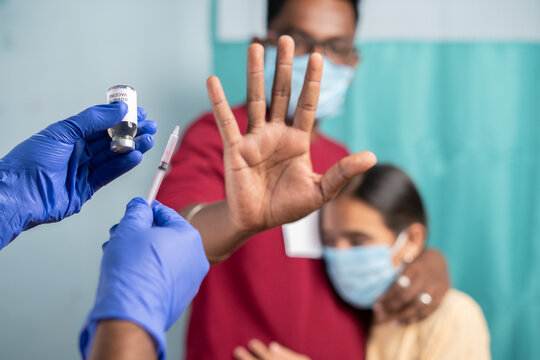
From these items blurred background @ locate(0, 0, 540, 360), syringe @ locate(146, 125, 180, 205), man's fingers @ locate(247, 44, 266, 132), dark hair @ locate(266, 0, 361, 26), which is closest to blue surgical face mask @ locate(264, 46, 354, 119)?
dark hair @ locate(266, 0, 361, 26)

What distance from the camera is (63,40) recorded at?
1.60 metres

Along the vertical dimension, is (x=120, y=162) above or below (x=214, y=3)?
below

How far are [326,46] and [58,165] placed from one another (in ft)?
3.07

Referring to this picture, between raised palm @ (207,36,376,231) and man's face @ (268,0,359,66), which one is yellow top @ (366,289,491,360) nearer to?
raised palm @ (207,36,376,231)

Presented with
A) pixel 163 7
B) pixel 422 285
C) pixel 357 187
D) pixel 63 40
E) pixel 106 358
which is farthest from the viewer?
pixel 163 7

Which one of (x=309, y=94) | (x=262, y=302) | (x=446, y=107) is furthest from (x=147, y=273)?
(x=446, y=107)

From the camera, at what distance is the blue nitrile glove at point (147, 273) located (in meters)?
0.59

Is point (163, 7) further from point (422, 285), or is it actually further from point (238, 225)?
point (422, 285)

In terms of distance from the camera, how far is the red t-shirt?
1308mm

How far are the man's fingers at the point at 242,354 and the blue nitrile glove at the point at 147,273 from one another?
60 centimetres

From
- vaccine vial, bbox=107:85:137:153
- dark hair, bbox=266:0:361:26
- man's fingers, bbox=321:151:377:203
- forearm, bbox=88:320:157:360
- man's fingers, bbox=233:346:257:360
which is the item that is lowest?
man's fingers, bbox=233:346:257:360

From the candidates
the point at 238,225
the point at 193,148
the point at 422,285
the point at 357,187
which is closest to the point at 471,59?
the point at 357,187

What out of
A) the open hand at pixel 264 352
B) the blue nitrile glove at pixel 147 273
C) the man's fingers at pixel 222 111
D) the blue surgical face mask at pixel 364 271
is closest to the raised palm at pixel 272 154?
the man's fingers at pixel 222 111

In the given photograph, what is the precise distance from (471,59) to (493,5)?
23 centimetres
